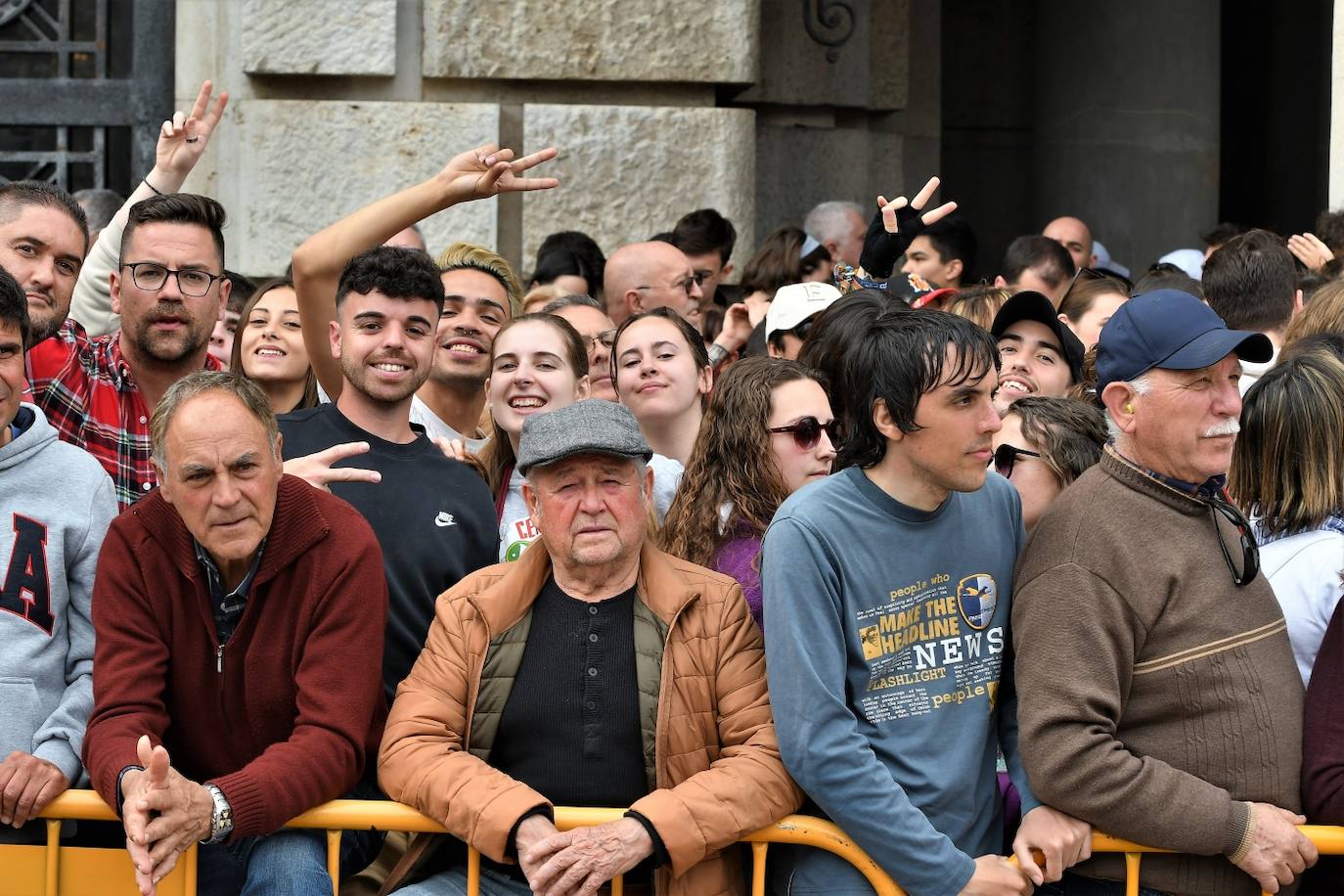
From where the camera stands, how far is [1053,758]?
334 centimetres

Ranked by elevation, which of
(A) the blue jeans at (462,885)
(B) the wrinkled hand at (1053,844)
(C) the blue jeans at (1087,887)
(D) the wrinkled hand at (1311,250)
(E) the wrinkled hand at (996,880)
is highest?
(D) the wrinkled hand at (1311,250)

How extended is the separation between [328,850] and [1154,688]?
1.68m

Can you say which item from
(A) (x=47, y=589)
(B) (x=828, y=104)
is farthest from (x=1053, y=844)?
(B) (x=828, y=104)

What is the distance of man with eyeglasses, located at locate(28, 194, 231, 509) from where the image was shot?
4488mm

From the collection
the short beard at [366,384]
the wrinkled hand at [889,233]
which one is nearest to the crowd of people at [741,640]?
the short beard at [366,384]

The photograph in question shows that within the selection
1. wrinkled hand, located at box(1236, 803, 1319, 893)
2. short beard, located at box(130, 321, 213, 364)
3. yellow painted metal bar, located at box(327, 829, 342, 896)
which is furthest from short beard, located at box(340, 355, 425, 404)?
wrinkled hand, located at box(1236, 803, 1319, 893)

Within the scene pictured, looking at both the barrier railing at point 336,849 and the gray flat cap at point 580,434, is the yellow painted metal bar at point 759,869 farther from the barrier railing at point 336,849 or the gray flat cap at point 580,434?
the gray flat cap at point 580,434

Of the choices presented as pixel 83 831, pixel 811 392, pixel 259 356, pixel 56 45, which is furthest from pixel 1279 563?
pixel 56 45

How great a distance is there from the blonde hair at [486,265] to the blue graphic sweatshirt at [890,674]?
7.22 feet

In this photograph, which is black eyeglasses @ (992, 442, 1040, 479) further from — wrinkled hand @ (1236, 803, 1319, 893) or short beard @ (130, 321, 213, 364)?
short beard @ (130, 321, 213, 364)

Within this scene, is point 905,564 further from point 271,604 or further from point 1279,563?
point 271,604

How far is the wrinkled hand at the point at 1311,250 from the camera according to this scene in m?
6.17

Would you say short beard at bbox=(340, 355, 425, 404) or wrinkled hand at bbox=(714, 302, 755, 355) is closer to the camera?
short beard at bbox=(340, 355, 425, 404)

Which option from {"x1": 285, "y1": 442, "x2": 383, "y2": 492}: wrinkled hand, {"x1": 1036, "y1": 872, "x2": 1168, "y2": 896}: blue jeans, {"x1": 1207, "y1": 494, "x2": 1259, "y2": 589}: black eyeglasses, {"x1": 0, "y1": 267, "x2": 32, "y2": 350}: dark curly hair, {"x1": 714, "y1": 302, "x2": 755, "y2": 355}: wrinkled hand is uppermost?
{"x1": 714, "y1": 302, "x2": 755, "y2": 355}: wrinkled hand
